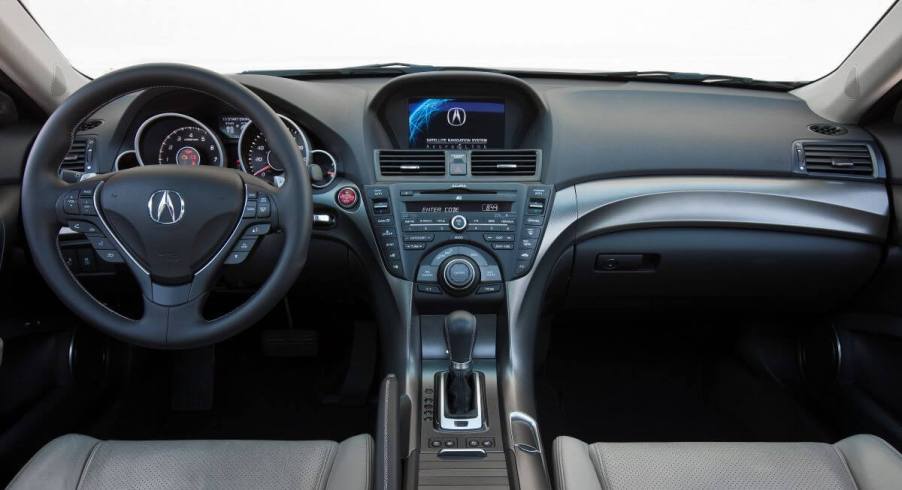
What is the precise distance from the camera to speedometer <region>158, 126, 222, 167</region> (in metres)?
1.73

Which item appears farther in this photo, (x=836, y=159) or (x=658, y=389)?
(x=658, y=389)

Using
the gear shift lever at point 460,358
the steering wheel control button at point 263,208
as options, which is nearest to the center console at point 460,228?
the gear shift lever at point 460,358

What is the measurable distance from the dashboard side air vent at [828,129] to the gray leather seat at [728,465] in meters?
0.94

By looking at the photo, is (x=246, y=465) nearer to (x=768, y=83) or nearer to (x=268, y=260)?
(x=268, y=260)

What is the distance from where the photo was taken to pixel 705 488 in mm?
1247

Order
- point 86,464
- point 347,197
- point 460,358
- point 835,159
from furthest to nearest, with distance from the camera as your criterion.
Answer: point 835,159, point 347,197, point 460,358, point 86,464

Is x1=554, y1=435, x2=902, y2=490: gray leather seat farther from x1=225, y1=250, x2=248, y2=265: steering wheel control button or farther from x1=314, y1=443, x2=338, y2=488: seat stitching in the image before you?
x1=225, y1=250, x2=248, y2=265: steering wheel control button

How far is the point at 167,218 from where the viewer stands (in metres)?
1.30

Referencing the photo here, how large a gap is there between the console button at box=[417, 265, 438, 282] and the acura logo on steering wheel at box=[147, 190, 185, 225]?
65cm

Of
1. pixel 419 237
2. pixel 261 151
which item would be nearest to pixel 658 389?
pixel 419 237

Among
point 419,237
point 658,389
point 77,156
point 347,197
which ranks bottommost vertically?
point 658,389

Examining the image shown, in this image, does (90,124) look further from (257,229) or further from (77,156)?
(257,229)

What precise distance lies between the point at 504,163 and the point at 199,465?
3.47 ft

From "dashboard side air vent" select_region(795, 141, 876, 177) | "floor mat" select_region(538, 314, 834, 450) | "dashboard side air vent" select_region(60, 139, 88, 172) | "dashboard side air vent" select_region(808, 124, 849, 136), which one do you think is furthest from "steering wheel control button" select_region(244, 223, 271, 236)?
"dashboard side air vent" select_region(808, 124, 849, 136)
